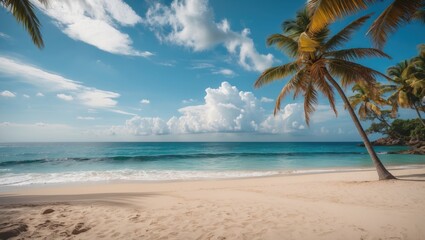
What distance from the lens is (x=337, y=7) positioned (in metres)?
4.75

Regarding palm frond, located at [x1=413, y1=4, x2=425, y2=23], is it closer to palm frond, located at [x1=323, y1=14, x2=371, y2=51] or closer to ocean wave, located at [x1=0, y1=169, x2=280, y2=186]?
palm frond, located at [x1=323, y1=14, x2=371, y2=51]

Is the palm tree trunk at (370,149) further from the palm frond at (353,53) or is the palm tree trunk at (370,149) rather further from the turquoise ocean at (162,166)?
the turquoise ocean at (162,166)

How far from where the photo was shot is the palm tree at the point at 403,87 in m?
18.4

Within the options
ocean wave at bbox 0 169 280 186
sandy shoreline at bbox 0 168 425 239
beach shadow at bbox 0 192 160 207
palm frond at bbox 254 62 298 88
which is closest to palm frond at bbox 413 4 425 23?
palm frond at bbox 254 62 298 88

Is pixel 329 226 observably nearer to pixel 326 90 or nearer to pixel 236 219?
pixel 236 219

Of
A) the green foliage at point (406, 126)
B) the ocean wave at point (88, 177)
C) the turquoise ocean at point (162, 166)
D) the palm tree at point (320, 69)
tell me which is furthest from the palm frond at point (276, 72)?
the green foliage at point (406, 126)

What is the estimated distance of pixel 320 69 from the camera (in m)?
9.96

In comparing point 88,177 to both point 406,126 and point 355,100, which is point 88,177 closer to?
point 355,100

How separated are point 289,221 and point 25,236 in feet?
17.3

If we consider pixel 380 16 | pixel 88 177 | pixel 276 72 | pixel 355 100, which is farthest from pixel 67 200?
pixel 355 100

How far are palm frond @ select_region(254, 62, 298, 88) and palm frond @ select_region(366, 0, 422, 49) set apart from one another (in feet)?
15.4

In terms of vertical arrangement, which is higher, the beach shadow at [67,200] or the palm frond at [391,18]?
the palm frond at [391,18]

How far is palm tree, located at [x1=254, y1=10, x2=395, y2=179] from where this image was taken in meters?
9.09

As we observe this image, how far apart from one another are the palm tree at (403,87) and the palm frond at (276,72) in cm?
1418
